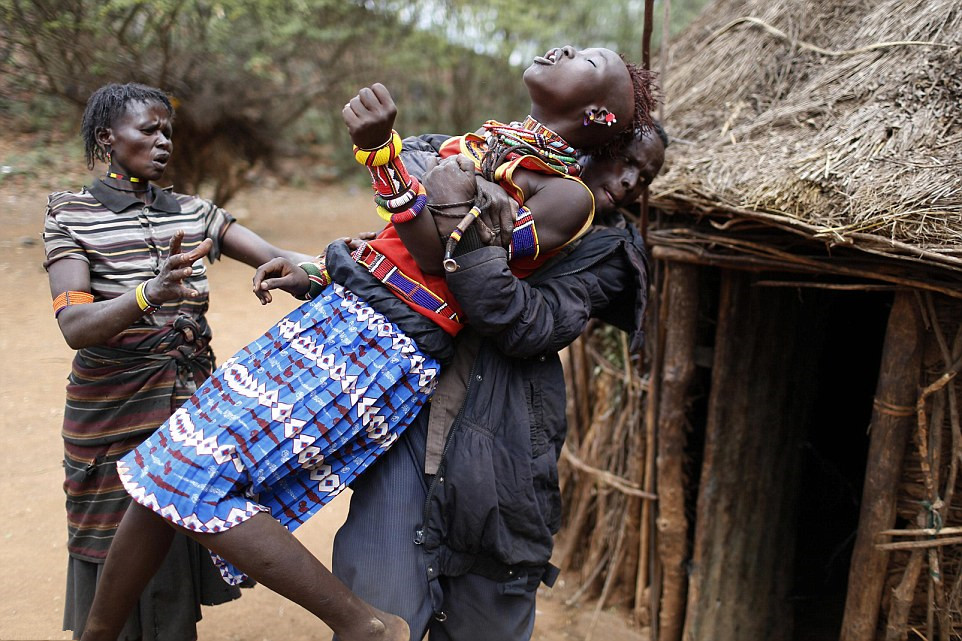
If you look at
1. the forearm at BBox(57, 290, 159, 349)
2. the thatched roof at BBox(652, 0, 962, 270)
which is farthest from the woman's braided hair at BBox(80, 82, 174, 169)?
the thatched roof at BBox(652, 0, 962, 270)

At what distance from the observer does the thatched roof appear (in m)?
2.76

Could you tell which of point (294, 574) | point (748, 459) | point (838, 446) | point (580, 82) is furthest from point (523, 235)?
point (838, 446)

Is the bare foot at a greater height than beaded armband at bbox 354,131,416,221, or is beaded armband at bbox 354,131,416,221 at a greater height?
beaded armband at bbox 354,131,416,221

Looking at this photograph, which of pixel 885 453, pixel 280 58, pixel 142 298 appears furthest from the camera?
pixel 280 58

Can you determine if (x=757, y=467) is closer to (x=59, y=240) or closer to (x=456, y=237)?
(x=456, y=237)

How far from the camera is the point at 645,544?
421cm

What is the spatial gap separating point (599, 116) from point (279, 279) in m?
0.93

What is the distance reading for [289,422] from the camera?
200 centimetres

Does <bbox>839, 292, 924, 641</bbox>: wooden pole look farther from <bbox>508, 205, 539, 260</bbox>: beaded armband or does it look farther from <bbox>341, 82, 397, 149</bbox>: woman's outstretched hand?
<bbox>341, 82, 397, 149</bbox>: woman's outstretched hand


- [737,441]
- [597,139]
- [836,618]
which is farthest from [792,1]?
[836,618]

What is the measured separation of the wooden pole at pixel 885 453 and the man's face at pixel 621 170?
1304 millimetres

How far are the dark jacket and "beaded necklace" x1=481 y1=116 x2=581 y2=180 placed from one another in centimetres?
26

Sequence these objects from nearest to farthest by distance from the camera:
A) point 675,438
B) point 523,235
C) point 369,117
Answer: point 369,117 < point 523,235 < point 675,438

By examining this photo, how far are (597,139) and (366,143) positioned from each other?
0.68 metres
